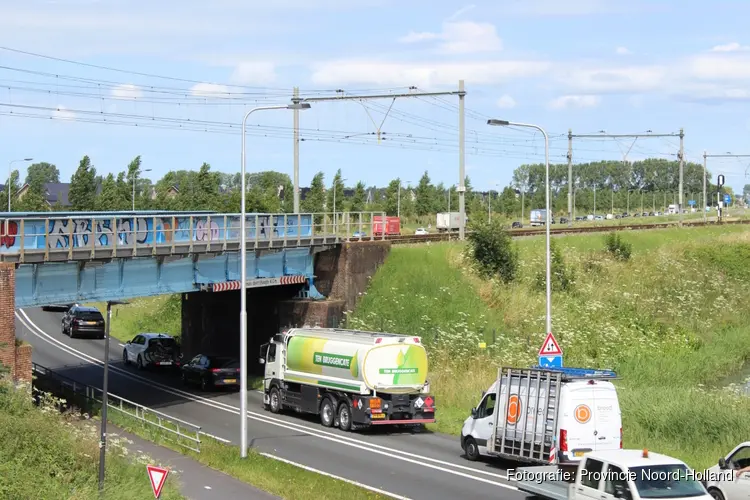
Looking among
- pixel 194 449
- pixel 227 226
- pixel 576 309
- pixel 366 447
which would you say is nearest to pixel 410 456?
pixel 366 447

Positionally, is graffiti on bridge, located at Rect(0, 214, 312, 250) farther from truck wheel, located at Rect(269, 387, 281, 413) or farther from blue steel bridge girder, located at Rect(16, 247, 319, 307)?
truck wheel, located at Rect(269, 387, 281, 413)

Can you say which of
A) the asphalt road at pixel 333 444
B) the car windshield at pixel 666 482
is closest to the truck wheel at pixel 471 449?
the asphalt road at pixel 333 444

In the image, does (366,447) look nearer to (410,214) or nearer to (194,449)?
(194,449)

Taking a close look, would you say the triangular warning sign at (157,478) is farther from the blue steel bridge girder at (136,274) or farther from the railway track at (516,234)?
the railway track at (516,234)

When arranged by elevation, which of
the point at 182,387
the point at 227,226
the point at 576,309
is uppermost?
the point at 227,226

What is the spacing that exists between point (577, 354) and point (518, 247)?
42.1 ft

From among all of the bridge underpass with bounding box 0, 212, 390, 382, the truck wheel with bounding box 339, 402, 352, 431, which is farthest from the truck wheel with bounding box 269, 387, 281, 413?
the bridge underpass with bounding box 0, 212, 390, 382

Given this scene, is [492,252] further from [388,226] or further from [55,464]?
[55,464]

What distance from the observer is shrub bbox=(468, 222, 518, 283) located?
46219 mm

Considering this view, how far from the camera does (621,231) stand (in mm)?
62438

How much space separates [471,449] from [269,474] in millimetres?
5279

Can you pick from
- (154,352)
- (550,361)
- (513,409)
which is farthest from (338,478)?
(154,352)

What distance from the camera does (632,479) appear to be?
1458 centimetres

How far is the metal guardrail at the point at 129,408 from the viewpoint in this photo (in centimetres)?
2601
